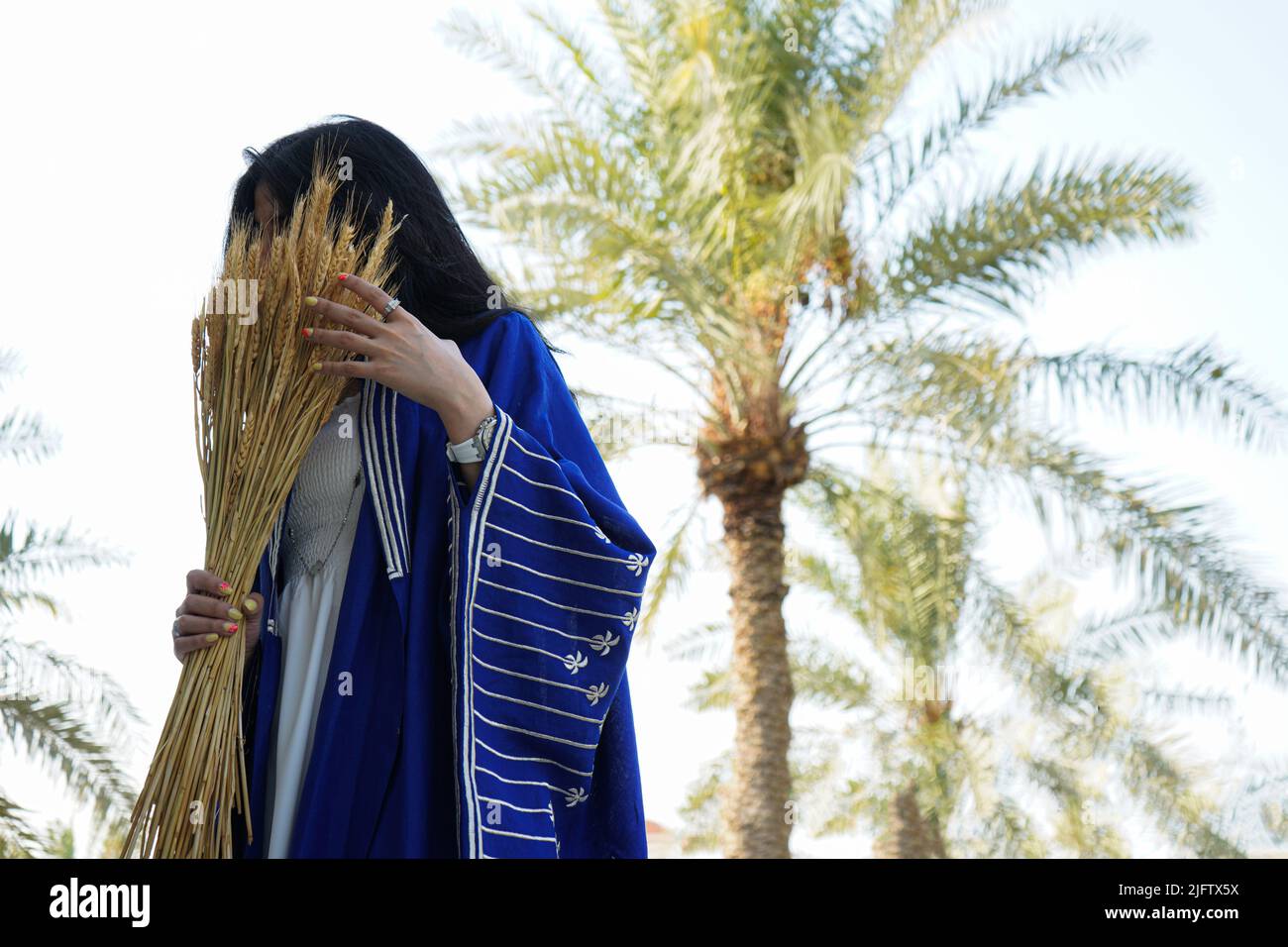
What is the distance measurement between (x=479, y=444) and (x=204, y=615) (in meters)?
0.39

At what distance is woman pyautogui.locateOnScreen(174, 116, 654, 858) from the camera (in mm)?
1608

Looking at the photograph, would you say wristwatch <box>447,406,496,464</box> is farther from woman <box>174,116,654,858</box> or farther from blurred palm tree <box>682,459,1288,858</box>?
blurred palm tree <box>682,459,1288,858</box>

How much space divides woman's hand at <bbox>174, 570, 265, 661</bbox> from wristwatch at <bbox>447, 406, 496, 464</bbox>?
0.33 meters

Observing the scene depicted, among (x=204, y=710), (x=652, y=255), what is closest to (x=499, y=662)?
(x=204, y=710)

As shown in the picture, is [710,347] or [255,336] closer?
[255,336]

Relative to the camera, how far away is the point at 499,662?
1.63m

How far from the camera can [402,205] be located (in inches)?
75.9

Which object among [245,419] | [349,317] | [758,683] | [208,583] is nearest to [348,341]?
[349,317]

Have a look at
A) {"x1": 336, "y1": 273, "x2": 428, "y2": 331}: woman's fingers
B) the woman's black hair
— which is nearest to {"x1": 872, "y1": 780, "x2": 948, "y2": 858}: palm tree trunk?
the woman's black hair

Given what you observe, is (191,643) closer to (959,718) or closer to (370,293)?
(370,293)

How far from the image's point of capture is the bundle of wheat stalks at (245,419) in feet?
5.14

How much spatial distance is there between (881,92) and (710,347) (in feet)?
5.62
